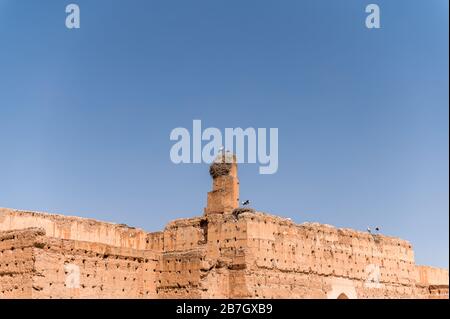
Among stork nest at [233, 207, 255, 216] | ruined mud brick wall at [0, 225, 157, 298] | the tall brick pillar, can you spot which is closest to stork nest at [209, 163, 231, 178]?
the tall brick pillar

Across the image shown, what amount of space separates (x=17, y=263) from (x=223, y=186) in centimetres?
1268

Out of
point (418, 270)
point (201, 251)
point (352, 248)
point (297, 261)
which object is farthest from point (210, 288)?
point (418, 270)

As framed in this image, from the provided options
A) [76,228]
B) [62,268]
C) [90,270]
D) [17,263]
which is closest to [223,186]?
[76,228]

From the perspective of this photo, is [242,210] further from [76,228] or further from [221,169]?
[76,228]

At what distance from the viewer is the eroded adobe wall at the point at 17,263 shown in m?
27.8

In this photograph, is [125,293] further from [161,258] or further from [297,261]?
[297,261]

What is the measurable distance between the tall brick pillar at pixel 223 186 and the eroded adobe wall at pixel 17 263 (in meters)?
12.0

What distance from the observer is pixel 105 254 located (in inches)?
1191

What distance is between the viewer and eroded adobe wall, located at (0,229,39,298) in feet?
91.2

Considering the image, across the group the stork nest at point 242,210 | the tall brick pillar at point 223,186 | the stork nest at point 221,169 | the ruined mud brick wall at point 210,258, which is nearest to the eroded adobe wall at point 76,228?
the ruined mud brick wall at point 210,258

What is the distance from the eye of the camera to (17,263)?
2830 centimetres

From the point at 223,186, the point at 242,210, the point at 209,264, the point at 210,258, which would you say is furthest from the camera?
the point at 223,186

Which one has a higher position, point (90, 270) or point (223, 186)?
point (223, 186)
